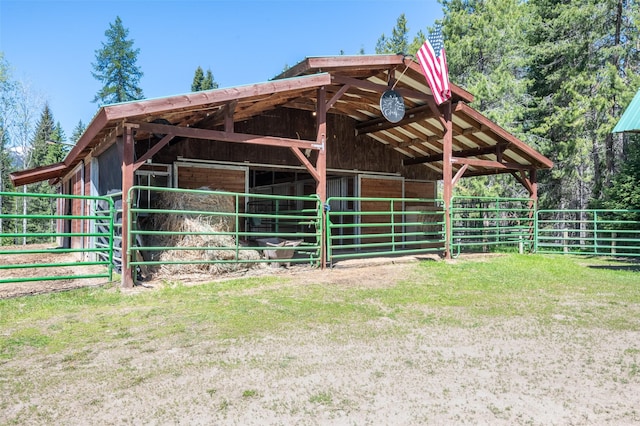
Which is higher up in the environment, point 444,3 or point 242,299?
point 444,3

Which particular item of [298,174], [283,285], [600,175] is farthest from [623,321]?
[600,175]

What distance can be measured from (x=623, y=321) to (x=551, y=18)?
18813mm

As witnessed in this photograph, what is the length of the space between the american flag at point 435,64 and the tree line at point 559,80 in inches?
344

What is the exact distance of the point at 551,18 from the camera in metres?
19.3

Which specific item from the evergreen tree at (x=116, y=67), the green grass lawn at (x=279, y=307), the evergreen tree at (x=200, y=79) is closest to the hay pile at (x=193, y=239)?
the green grass lawn at (x=279, y=307)

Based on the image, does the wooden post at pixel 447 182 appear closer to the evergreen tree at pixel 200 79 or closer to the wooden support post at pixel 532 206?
the wooden support post at pixel 532 206

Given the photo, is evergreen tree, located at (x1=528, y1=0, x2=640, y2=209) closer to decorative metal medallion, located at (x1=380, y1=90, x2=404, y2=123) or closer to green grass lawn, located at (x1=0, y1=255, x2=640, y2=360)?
decorative metal medallion, located at (x1=380, y1=90, x2=404, y2=123)

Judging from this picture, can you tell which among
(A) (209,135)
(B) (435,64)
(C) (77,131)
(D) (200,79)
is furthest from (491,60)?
(C) (77,131)

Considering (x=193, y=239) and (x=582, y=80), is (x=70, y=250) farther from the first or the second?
(x=582, y=80)

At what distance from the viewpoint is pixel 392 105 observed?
913 cm

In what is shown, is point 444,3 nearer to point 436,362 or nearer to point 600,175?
point 600,175

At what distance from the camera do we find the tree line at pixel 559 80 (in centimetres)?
1597

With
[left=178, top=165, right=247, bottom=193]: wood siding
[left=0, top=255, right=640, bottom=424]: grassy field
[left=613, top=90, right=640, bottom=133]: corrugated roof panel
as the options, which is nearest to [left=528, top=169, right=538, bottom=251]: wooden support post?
[left=613, top=90, right=640, bottom=133]: corrugated roof panel

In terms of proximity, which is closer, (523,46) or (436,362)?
(436,362)
